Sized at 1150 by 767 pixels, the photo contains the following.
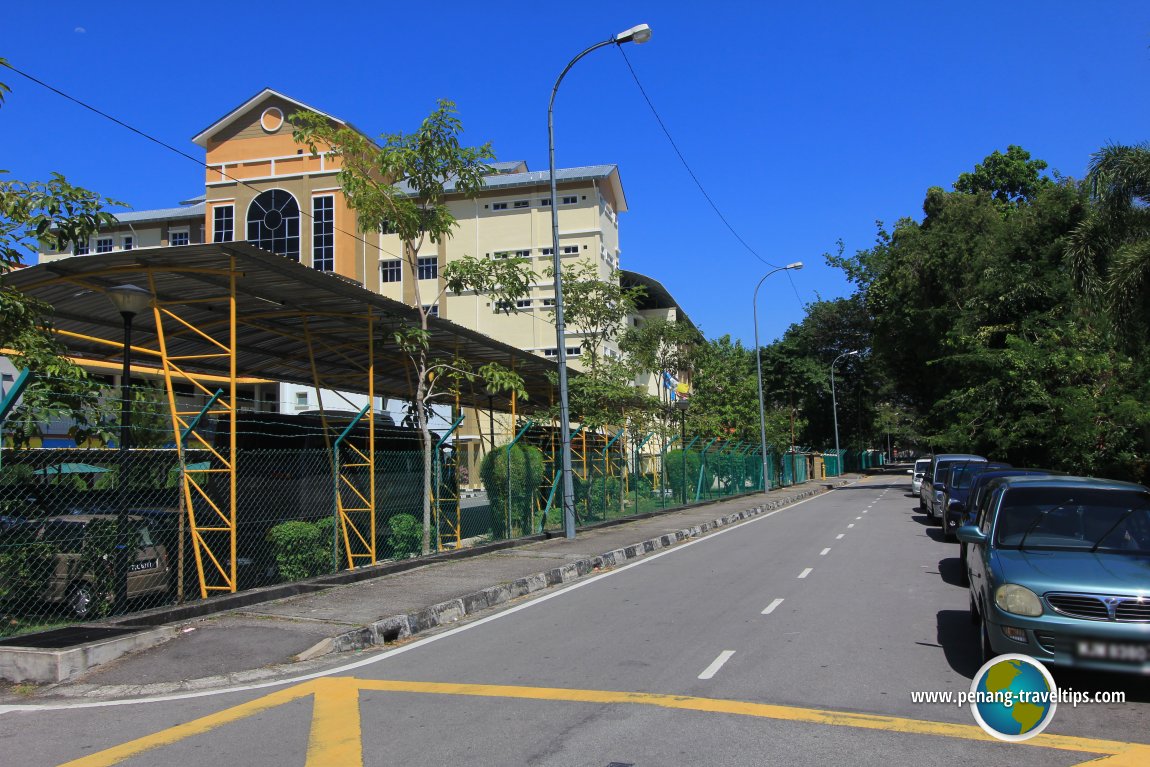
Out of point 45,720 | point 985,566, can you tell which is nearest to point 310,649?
point 45,720

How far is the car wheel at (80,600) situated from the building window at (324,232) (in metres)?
34.2

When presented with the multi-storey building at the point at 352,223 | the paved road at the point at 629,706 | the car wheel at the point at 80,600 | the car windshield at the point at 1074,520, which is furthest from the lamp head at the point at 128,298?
the multi-storey building at the point at 352,223

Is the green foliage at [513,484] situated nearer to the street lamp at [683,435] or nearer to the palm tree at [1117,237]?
the street lamp at [683,435]

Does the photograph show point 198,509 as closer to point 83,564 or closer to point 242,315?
point 83,564

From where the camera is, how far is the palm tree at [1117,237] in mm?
17656

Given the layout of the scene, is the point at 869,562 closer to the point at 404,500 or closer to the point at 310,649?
the point at 404,500

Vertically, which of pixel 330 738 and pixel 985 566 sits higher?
pixel 985 566

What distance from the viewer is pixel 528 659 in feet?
25.8

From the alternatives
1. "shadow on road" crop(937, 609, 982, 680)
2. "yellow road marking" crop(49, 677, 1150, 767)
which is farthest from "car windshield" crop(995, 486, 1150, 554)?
"yellow road marking" crop(49, 677, 1150, 767)

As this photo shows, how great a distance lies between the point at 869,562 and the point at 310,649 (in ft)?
33.3

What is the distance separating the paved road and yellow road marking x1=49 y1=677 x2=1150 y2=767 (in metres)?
0.02

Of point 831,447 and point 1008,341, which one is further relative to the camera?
point 831,447

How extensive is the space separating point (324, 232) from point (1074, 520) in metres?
40.1

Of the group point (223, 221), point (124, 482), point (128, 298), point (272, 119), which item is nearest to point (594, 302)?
point (128, 298)
